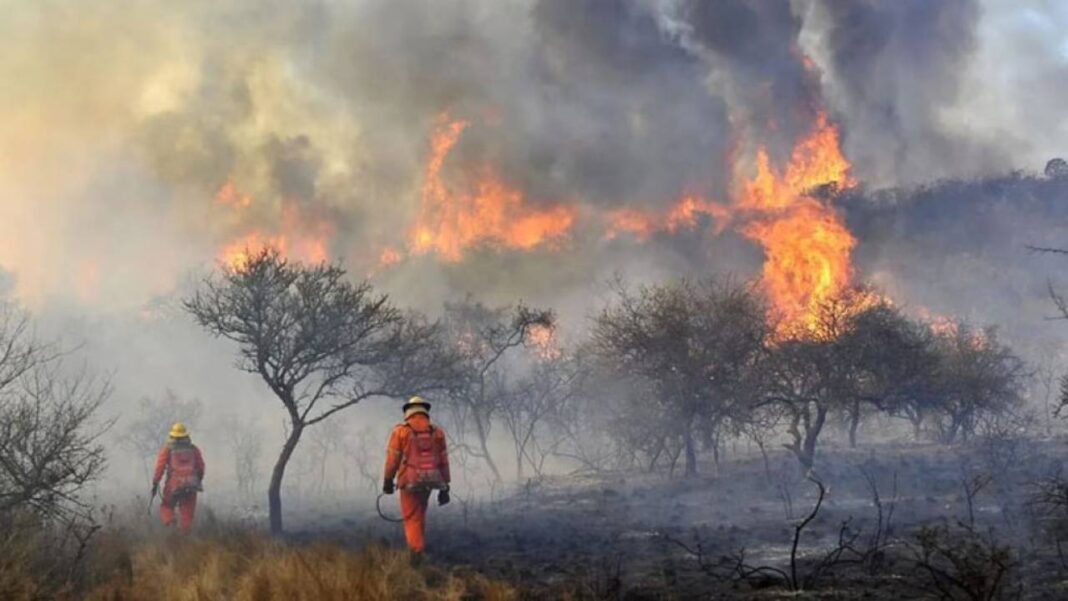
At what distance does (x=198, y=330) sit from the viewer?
254 ft

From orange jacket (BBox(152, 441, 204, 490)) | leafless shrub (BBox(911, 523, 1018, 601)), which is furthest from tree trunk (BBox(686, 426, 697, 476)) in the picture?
orange jacket (BBox(152, 441, 204, 490))

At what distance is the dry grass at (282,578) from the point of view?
27.1 ft

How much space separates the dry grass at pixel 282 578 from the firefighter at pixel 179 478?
4.74m

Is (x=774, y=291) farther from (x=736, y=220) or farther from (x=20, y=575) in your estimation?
(x=20, y=575)

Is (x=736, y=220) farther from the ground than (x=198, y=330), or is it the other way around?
(x=736, y=220)

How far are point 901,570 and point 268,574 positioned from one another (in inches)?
307

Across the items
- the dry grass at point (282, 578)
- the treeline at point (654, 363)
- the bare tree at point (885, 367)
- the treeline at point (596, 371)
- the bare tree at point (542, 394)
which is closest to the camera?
the dry grass at point (282, 578)

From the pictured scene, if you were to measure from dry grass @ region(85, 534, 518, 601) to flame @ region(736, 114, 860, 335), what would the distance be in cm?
3893

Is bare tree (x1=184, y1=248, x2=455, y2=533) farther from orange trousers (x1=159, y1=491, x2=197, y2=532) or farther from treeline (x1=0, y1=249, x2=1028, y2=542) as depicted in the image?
orange trousers (x1=159, y1=491, x2=197, y2=532)

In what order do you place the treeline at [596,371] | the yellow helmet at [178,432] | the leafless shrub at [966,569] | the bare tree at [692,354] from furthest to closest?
the bare tree at [692,354] < the yellow helmet at [178,432] < the treeline at [596,371] < the leafless shrub at [966,569]

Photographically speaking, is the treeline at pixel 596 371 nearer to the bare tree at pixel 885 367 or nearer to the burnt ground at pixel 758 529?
the bare tree at pixel 885 367

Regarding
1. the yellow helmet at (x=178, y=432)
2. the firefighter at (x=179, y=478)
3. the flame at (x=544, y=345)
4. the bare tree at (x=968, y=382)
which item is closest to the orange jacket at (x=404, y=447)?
the firefighter at (x=179, y=478)

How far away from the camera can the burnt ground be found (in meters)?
9.32

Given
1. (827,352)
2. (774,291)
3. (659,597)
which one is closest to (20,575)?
(659,597)
